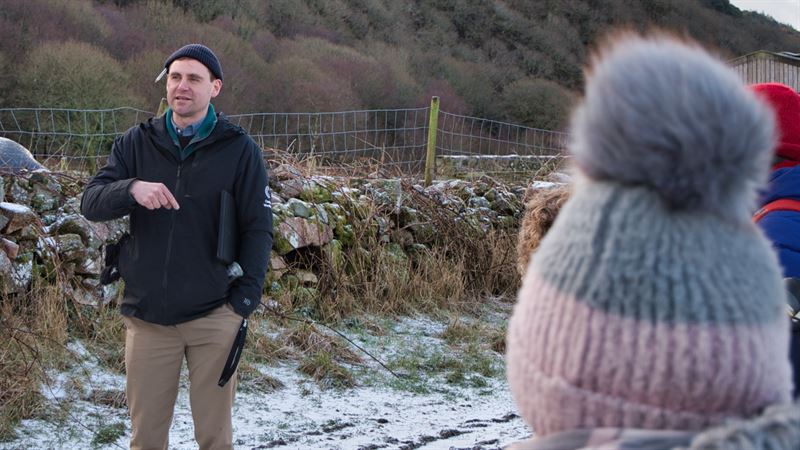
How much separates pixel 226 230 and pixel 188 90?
0.57m

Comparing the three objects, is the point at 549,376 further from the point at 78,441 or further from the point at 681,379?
the point at 78,441

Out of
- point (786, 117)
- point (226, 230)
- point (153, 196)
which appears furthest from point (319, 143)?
point (786, 117)

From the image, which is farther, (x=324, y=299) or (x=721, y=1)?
(x=721, y=1)

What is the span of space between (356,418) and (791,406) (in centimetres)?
426

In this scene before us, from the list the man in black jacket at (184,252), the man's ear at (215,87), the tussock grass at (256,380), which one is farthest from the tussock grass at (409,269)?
the man in black jacket at (184,252)

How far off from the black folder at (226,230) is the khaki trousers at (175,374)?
21 centimetres

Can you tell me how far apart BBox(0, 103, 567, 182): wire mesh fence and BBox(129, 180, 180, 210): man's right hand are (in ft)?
13.0

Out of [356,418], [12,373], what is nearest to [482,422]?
[356,418]

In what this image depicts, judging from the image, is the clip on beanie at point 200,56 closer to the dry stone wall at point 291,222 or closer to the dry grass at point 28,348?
the dry grass at point 28,348

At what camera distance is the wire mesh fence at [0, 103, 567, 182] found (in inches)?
341

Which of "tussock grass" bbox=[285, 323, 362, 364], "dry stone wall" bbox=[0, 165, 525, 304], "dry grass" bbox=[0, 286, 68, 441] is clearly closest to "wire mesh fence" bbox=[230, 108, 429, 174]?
"dry stone wall" bbox=[0, 165, 525, 304]

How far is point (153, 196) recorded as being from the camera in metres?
3.17

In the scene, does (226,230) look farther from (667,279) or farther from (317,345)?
(317,345)

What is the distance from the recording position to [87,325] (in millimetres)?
5469
